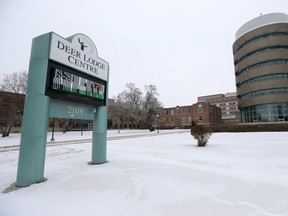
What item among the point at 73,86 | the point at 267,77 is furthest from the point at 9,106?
the point at 267,77

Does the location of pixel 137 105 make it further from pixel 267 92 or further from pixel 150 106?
pixel 267 92

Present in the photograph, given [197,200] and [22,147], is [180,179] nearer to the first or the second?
Result: [197,200]

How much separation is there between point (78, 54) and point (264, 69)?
146 feet

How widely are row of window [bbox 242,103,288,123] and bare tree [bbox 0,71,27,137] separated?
167 feet

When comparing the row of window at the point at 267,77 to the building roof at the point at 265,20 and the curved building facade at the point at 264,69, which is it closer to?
the curved building facade at the point at 264,69

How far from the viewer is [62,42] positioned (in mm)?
5504

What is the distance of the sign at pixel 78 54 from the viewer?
208 inches

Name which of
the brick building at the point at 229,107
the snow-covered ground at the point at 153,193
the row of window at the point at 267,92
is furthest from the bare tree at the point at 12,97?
the brick building at the point at 229,107

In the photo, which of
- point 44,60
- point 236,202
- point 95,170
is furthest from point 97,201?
point 44,60

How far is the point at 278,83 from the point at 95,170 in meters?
44.6

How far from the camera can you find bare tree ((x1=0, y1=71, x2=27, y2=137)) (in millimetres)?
26062

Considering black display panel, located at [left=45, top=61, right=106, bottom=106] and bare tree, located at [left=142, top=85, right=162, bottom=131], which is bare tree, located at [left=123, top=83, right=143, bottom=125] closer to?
bare tree, located at [left=142, top=85, right=162, bottom=131]

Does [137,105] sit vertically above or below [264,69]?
below

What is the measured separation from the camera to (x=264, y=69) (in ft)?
120
